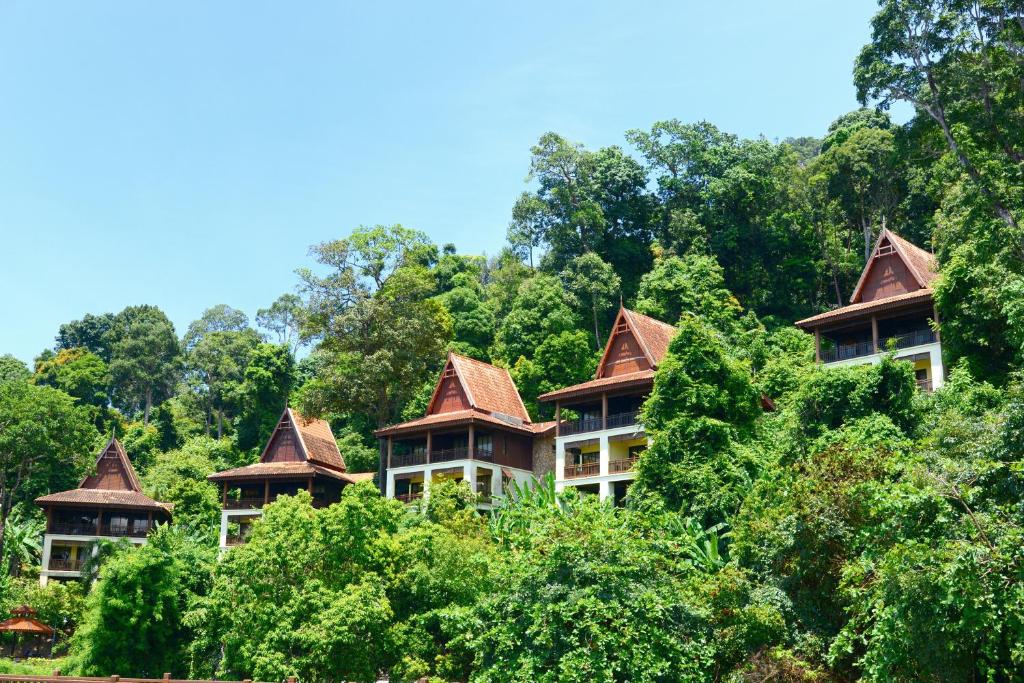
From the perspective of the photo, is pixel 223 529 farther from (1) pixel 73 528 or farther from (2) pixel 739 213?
(2) pixel 739 213

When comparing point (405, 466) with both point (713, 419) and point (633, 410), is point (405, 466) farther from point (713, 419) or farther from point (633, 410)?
point (713, 419)

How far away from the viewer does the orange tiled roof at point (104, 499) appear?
4747 cm

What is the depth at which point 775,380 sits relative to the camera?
37.1 m

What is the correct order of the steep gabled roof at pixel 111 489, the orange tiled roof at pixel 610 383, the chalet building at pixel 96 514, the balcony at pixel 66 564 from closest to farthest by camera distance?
the orange tiled roof at pixel 610 383 < the balcony at pixel 66 564 < the chalet building at pixel 96 514 < the steep gabled roof at pixel 111 489

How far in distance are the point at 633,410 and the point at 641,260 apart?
1735cm

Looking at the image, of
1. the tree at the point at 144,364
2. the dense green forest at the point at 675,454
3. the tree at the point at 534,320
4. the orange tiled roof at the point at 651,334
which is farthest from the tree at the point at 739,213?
the tree at the point at 144,364

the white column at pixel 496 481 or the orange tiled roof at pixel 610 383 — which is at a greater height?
the orange tiled roof at pixel 610 383

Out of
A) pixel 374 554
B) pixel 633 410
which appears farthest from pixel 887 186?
pixel 374 554

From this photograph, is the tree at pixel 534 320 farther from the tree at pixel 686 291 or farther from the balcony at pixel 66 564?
the balcony at pixel 66 564

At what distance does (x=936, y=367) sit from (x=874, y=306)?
3.27 meters

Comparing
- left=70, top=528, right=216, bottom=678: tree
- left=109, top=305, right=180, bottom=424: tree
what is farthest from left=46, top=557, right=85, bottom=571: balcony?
left=109, top=305, right=180, bottom=424: tree

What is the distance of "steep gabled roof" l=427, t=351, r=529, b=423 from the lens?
136 feet

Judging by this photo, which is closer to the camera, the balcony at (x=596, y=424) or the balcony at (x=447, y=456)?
the balcony at (x=596, y=424)

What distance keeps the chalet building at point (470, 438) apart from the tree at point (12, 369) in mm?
31810
